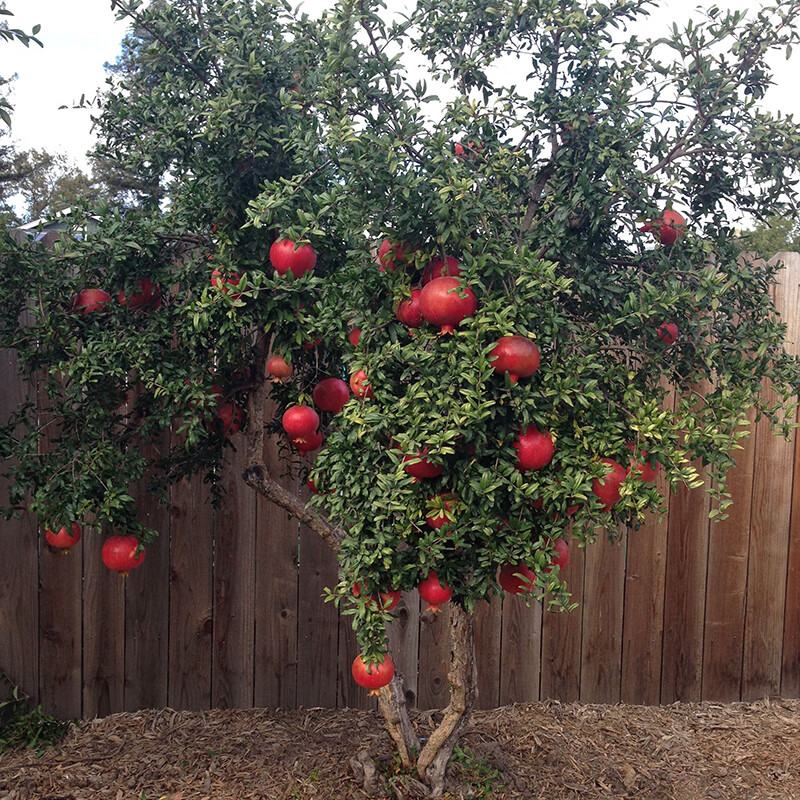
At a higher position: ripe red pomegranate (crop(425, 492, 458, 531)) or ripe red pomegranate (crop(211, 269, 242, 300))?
ripe red pomegranate (crop(211, 269, 242, 300))

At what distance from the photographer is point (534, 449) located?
1876 millimetres

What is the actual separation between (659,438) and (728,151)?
88cm

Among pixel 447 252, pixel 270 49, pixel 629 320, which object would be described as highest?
pixel 270 49

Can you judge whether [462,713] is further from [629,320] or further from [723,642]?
[723,642]

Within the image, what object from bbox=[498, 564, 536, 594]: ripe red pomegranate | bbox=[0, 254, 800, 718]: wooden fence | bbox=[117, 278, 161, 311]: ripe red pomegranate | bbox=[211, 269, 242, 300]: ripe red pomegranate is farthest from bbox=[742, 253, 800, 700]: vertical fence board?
bbox=[117, 278, 161, 311]: ripe red pomegranate

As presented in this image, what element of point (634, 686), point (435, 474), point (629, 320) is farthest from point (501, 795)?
point (629, 320)

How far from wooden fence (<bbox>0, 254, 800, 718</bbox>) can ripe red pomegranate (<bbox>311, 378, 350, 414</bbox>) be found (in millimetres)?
1150

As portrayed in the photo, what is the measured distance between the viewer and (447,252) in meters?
2.05

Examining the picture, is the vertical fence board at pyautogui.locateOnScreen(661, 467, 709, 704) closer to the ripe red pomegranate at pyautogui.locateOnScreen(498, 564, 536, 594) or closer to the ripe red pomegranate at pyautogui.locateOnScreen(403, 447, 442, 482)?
the ripe red pomegranate at pyautogui.locateOnScreen(498, 564, 536, 594)

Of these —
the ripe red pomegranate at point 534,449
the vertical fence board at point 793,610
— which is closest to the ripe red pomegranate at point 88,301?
the ripe red pomegranate at point 534,449

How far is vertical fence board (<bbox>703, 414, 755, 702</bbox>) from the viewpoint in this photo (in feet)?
12.4

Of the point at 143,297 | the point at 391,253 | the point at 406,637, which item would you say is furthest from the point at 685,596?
the point at 143,297

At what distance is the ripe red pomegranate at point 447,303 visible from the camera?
186cm

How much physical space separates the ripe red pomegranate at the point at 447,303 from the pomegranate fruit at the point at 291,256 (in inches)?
16.3
